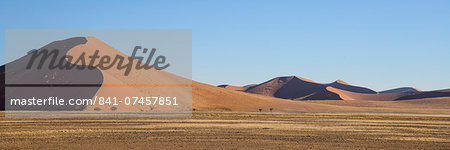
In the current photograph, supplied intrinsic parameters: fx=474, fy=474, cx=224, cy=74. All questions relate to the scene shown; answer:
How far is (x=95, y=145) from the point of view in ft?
62.1

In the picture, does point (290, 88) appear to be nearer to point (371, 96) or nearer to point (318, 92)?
point (318, 92)

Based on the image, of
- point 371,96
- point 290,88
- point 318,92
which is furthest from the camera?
point 290,88

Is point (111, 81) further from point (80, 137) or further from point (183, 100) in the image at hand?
point (80, 137)

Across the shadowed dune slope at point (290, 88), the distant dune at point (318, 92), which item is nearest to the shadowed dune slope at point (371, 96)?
the distant dune at point (318, 92)

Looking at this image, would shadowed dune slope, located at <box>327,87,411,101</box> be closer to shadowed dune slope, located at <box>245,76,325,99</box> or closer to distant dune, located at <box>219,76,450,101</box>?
distant dune, located at <box>219,76,450,101</box>

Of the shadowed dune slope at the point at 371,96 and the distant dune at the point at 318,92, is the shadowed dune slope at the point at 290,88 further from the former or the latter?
the shadowed dune slope at the point at 371,96

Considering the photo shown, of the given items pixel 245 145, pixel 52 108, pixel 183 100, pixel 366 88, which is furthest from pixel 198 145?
pixel 366 88

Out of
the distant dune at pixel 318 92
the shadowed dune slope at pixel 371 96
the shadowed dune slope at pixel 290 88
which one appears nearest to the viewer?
the distant dune at pixel 318 92

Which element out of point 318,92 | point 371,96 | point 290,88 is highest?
point 290,88

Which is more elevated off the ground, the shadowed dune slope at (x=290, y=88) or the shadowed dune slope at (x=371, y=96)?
the shadowed dune slope at (x=290, y=88)

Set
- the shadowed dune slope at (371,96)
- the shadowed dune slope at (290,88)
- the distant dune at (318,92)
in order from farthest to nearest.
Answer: the shadowed dune slope at (290,88), the shadowed dune slope at (371,96), the distant dune at (318,92)

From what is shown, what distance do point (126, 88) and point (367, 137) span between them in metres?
51.7

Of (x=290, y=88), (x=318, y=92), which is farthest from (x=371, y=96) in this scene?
(x=290, y=88)

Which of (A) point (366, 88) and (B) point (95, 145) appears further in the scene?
(A) point (366, 88)
